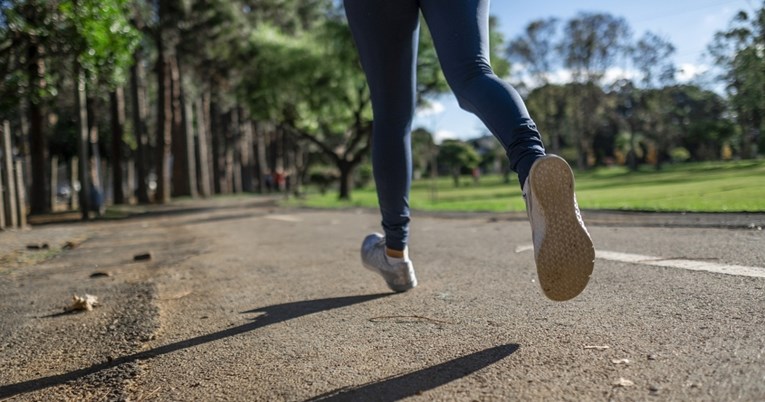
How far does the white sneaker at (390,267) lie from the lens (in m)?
2.60

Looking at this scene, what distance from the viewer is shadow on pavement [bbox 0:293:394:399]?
1724 mm

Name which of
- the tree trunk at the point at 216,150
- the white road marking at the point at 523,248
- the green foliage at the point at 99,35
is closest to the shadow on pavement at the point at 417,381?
the white road marking at the point at 523,248

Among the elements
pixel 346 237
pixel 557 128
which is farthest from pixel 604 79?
pixel 346 237

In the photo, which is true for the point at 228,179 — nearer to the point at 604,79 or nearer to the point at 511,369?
the point at 604,79

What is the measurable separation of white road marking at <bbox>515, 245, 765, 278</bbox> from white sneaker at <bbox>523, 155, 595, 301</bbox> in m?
1.07

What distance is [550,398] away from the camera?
1.31m

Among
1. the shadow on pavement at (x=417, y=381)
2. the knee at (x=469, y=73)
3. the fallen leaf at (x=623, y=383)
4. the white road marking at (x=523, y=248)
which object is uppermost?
the knee at (x=469, y=73)

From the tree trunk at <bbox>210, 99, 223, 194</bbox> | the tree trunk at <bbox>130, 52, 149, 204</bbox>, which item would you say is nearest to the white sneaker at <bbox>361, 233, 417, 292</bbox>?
the tree trunk at <bbox>130, 52, 149, 204</bbox>

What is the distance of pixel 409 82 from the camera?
2529 millimetres

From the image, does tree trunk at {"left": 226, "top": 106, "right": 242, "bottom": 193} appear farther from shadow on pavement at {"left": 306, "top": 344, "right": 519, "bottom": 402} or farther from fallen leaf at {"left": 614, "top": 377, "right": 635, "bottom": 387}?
fallen leaf at {"left": 614, "top": 377, "right": 635, "bottom": 387}

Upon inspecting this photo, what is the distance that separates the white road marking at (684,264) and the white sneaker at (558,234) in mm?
1072

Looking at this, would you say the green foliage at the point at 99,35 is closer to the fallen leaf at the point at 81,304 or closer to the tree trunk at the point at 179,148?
the fallen leaf at the point at 81,304

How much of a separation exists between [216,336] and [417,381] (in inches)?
36.2

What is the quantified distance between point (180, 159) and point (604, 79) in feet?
115
